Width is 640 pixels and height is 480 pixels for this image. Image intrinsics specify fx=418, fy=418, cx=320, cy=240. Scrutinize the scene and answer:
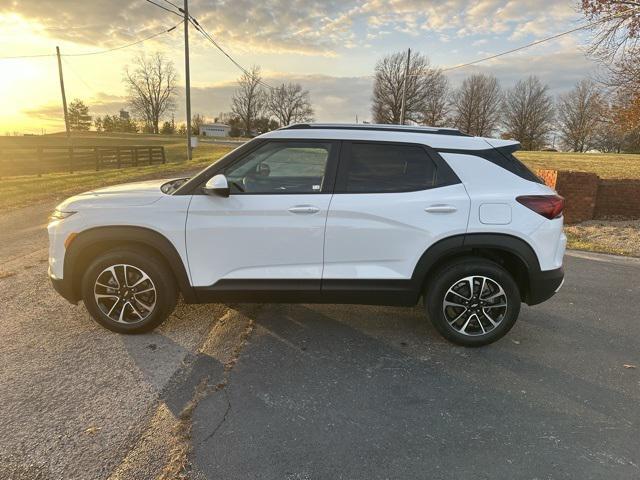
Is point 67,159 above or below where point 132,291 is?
above

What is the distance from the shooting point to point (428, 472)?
2.25 m

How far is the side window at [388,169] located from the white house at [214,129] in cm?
8848

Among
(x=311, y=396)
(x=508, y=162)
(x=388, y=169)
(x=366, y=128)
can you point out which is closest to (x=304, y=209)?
(x=388, y=169)

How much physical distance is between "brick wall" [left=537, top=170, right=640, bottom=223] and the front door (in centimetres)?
767

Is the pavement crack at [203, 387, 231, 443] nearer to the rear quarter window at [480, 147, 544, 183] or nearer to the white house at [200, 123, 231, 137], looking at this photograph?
the rear quarter window at [480, 147, 544, 183]

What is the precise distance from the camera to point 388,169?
3463mm

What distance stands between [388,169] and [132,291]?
2393 mm

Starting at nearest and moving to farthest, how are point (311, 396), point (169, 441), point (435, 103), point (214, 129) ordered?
point (169, 441) < point (311, 396) < point (435, 103) < point (214, 129)

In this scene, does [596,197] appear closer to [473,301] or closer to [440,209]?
[473,301]

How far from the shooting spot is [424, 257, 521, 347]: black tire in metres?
3.48

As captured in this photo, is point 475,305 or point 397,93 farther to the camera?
point 397,93

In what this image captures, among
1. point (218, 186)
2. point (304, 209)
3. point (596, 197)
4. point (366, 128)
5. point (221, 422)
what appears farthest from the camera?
point (596, 197)

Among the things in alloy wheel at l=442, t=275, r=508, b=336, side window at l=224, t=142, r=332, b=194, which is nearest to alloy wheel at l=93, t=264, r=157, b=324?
side window at l=224, t=142, r=332, b=194

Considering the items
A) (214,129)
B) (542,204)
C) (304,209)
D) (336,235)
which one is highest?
(214,129)
